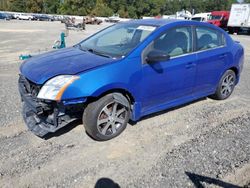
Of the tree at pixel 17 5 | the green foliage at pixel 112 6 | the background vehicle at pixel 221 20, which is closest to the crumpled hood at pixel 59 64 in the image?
the background vehicle at pixel 221 20

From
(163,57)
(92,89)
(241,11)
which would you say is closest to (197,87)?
(163,57)

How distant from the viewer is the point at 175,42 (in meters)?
4.40

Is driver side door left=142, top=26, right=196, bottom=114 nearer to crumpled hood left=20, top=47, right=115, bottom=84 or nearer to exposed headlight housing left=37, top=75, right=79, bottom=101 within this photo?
crumpled hood left=20, top=47, right=115, bottom=84

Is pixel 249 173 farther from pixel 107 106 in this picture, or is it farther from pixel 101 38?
pixel 101 38

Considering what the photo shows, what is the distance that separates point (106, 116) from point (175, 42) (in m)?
1.72

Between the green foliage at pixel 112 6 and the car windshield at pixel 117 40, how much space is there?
83.9 m

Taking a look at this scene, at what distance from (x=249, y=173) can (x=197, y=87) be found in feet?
6.46

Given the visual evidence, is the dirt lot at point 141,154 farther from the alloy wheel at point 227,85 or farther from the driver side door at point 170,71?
the alloy wheel at point 227,85

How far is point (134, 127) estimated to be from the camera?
4324mm

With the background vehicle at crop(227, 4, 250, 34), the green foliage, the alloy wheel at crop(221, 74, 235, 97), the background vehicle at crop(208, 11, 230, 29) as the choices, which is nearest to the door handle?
the alloy wheel at crop(221, 74, 235, 97)

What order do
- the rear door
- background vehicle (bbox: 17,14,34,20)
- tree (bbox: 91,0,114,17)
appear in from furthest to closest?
tree (bbox: 91,0,114,17) → background vehicle (bbox: 17,14,34,20) → the rear door

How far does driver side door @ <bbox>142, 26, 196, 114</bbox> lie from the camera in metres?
4.04

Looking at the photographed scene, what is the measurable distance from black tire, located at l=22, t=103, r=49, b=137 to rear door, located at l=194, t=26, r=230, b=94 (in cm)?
277

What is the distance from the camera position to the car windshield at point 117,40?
13.4ft
